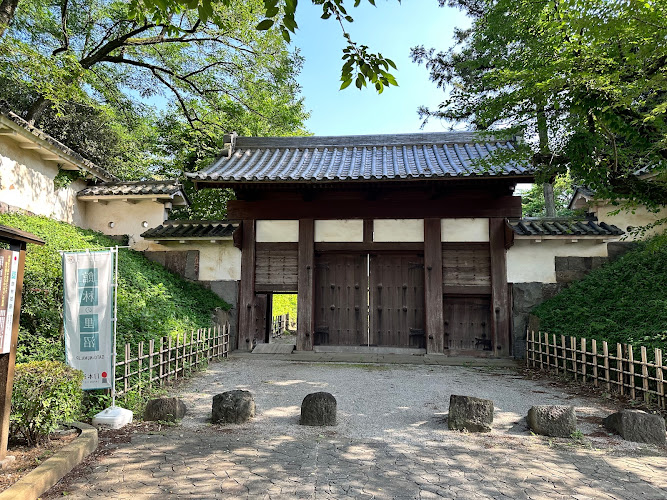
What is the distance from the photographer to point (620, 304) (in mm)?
7402

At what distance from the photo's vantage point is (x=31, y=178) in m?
9.86

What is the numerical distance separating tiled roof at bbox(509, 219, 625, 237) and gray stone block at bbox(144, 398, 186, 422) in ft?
26.0

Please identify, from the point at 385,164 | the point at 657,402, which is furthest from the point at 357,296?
the point at 657,402

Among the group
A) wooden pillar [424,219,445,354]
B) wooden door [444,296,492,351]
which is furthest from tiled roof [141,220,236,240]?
wooden door [444,296,492,351]

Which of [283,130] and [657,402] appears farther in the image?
[283,130]

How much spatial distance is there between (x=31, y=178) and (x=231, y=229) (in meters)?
5.06

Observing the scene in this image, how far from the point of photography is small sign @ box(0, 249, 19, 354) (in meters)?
3.58

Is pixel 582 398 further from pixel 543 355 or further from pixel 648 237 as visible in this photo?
pixel 648 237

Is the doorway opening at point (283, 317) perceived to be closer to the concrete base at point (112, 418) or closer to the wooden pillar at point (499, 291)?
the wooden pillar at point (499, 291)

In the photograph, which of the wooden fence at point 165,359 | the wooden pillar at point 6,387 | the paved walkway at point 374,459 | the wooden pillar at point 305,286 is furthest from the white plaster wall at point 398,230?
the wooden pillar at point 6,387

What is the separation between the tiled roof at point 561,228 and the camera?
30.3ft

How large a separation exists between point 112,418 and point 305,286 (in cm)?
582

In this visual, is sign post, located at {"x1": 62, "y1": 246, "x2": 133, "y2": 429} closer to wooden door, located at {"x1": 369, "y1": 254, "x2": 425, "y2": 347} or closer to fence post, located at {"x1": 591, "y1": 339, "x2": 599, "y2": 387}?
wooden door, located at {"x1": 369, "y1": 254, "x2": 425, "y2": 347}

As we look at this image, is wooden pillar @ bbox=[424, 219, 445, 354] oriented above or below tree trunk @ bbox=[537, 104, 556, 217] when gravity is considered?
below
